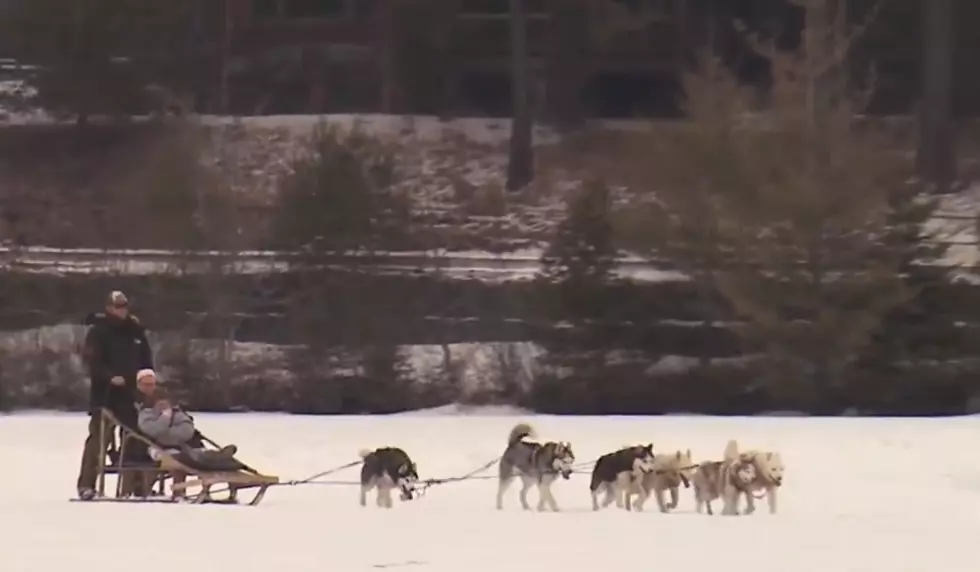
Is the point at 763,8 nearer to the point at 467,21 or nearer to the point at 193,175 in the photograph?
the point at 467,21

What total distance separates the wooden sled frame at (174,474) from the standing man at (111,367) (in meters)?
0.11

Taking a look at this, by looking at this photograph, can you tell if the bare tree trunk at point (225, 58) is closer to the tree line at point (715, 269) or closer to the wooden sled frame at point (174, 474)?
the tree line at point (715, 269)

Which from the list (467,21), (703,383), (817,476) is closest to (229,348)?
(703,383)

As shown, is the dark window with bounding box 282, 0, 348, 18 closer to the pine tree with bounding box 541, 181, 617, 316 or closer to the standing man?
the pine tree with bounding box 541, 181, 617, 316

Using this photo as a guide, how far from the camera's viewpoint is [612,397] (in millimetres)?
26547

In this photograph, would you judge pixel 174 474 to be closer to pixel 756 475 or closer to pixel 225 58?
pixel 756 475

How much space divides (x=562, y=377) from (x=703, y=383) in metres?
2.14

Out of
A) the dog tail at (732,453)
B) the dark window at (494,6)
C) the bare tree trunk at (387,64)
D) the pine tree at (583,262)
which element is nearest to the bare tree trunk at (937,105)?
the dark window at (494,6)

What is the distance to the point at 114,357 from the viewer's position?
15773mm

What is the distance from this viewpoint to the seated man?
Answer: 1521 cm

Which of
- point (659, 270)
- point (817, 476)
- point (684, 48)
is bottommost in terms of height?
point (817, 476)

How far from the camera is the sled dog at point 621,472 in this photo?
1544cm

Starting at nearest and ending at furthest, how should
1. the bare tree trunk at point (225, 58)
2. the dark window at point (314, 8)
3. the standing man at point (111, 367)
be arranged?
the standing man at point (111, 367) → the bare tree trunk at point (225, 58) → the dark window at point (314, 8)

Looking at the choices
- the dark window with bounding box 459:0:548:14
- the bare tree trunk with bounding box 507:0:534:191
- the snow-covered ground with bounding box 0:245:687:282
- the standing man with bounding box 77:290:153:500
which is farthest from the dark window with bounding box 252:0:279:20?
the standing man with bounding box 77:290:153:500
